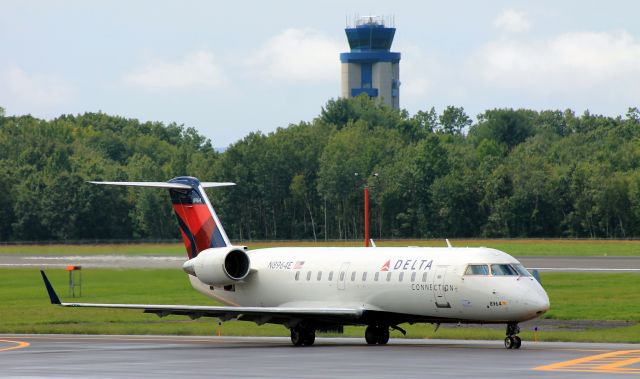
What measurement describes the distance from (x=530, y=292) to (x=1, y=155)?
15521cm

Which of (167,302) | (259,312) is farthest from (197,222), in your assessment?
(167,302)

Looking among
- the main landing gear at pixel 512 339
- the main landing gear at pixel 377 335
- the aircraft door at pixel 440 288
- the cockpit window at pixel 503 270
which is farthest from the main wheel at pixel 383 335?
the cockpit window at pixel 503 270

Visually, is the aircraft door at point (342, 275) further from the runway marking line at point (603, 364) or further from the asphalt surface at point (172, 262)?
the asphalt surface at point (172, 262)

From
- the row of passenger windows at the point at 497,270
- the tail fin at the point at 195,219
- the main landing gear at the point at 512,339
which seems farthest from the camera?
the tail fin at the point at 195,219

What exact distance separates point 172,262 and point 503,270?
43405 millimetres

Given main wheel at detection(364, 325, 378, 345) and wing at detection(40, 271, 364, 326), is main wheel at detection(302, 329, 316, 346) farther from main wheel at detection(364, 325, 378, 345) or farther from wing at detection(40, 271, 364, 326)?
main wheel at detection(364, 325, 378, 345)

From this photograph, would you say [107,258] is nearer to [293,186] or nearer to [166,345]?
[166,345]

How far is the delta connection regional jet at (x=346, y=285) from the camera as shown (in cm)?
3881

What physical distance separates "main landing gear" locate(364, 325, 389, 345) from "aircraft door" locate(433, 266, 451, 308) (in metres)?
2.98

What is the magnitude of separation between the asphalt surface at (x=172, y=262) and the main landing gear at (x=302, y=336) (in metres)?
35.2

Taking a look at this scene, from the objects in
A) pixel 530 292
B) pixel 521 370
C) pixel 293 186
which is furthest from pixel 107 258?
pixel 293 186

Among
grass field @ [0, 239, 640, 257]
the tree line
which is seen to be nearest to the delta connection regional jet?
grass field @ [0, 239, 640, 257]

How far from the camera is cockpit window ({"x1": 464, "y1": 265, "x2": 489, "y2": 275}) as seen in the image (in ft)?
128

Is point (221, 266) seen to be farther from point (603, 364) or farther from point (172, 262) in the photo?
point (172, 262)
